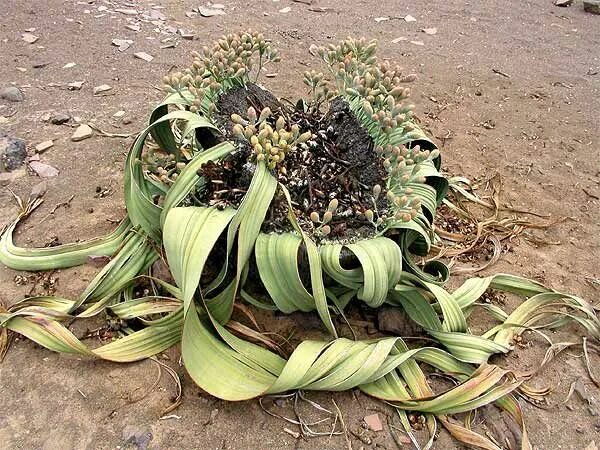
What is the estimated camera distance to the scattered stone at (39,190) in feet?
6.36

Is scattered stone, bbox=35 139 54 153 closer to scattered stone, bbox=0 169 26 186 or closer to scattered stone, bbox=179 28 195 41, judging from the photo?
scattered stone, bbox=0 169 26 186

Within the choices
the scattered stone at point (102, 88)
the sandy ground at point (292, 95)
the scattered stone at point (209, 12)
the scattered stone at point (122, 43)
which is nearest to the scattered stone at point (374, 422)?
the sandy ground at point (292, 95)

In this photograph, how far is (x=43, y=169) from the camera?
2076 mm

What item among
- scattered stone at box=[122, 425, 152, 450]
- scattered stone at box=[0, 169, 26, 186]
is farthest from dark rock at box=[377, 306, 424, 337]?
scattered stone at box=[0, 169, 26, 186]

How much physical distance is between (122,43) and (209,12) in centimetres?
76

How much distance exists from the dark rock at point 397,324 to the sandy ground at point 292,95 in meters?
0.25

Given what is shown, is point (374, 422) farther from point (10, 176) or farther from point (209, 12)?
point (209, 12)

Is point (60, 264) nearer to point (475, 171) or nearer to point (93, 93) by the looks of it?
point (93, 93)

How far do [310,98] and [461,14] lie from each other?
6.69ft

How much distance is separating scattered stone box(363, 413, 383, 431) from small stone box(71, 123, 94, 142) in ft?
5.42

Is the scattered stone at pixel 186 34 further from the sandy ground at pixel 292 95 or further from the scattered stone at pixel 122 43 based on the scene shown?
the scattered stone at pixel 122 43

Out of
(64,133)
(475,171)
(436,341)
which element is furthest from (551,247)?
(64,133)

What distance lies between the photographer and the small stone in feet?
7.45

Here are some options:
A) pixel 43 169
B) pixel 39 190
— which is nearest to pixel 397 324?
pixel 39 190
